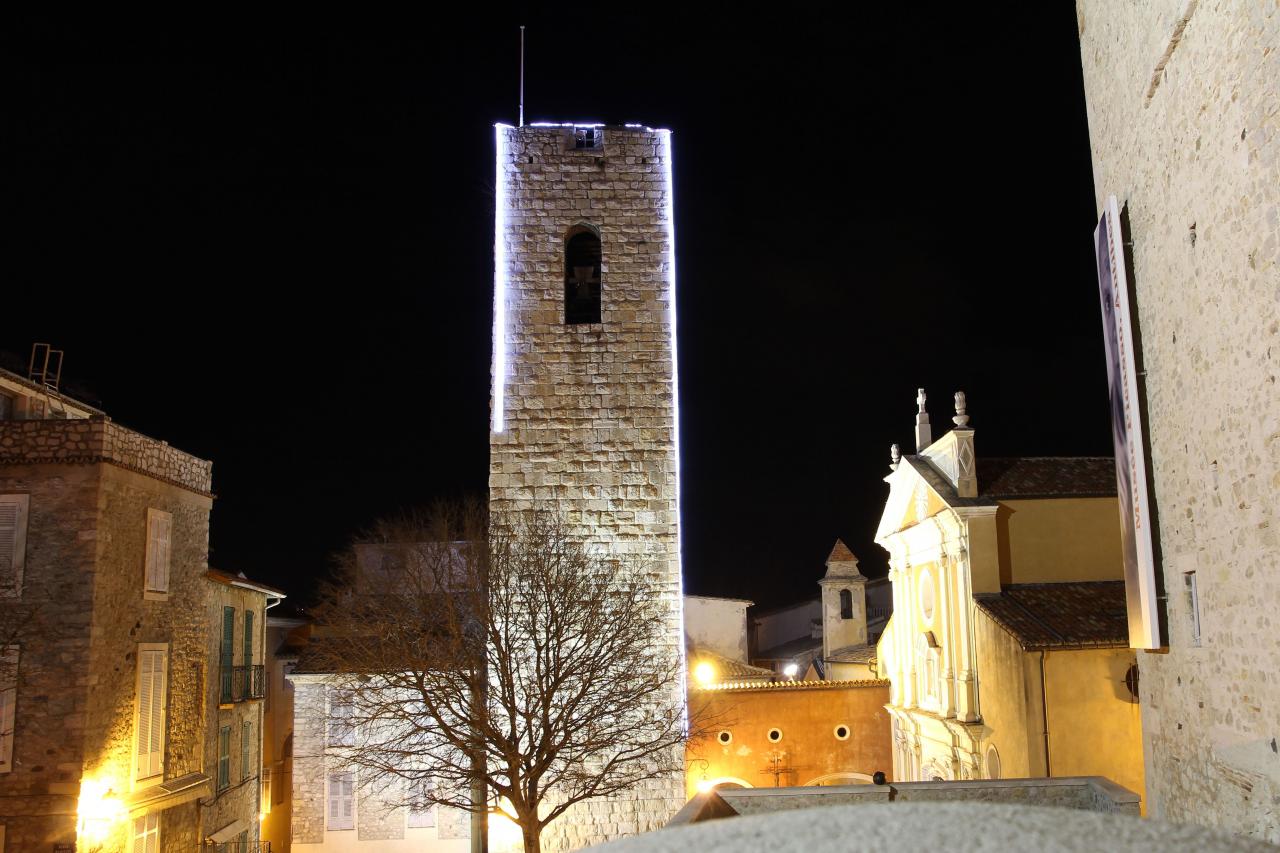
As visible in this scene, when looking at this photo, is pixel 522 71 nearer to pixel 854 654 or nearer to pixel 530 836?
pixel 530 836


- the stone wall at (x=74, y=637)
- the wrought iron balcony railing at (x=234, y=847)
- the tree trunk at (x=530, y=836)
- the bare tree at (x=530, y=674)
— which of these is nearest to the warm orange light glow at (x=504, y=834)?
the bare tree at (x=530, y=674)

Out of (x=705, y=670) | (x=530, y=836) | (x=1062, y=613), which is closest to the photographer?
(x=530, y=836)

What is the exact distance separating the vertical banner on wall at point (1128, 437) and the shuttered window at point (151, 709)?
43.5 ft

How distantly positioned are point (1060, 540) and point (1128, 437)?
36.4 feet

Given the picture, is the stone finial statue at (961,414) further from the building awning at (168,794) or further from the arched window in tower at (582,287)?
the building awning at (168,794)

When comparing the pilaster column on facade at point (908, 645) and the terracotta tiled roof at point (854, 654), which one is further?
the terracotta tiled roof at point (854, 654)

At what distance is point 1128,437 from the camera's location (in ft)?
34.6

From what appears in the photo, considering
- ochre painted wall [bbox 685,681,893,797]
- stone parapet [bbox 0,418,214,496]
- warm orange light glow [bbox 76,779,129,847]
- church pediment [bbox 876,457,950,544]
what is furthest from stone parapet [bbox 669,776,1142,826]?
ochre painted wall [bbox 685,681,893,797]

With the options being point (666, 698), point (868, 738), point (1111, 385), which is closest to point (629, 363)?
point (666, 698)

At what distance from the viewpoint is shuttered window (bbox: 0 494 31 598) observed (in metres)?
15.2

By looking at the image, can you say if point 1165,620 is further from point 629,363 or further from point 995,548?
point 995,548

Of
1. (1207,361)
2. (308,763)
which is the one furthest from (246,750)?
(1207,361)

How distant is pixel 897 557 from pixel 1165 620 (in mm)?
16167

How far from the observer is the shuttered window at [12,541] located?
15.2 metres
